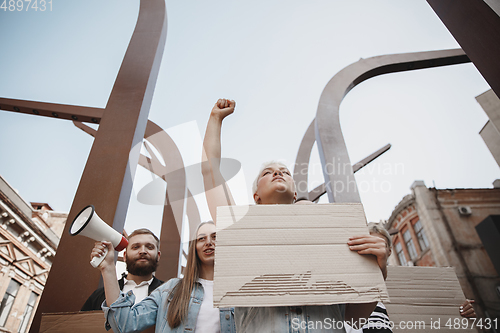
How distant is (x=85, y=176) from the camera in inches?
104

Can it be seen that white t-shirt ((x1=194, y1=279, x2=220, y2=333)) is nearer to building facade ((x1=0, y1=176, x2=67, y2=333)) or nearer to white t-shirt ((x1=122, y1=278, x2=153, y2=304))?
white t-shirt ((x1=122, y1=278, x2=153, y2=304))

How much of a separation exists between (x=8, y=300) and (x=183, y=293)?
18.3 meters

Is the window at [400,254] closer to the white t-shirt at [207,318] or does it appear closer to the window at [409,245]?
the window at [409,245]

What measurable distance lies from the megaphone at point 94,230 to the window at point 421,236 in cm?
2111

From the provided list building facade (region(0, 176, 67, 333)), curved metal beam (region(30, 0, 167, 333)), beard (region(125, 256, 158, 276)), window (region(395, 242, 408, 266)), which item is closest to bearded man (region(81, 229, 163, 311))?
beard (region(125, 256, 158, 276))

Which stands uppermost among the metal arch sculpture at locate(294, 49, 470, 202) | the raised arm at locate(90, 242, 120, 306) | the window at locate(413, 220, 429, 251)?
the window at locate(413, 220, 429, 251)

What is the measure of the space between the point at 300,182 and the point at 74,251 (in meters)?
5.12

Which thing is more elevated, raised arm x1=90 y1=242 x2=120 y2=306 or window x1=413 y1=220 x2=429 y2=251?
window x1=413 y1=220 x2=429 y2=251

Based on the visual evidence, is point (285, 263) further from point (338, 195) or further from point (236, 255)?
point (338, 195)

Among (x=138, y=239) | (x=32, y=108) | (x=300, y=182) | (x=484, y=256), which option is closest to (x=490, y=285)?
(x=484, y=256)

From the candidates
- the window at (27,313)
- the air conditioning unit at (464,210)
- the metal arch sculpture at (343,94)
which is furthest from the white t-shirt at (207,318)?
the air conditioning unit at (464,210)

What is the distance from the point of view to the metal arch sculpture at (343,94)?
14.1ft

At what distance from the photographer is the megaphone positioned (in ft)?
5.49

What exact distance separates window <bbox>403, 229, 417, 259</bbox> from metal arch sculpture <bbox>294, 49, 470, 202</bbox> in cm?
1895
